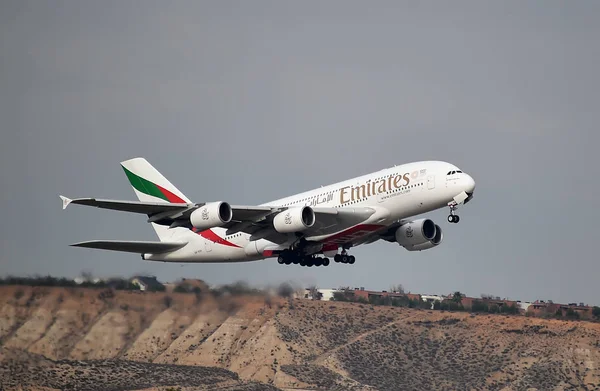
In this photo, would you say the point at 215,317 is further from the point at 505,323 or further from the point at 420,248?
the point at 505,323

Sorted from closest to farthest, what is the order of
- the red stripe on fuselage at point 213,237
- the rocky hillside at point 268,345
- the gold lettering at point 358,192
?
the gold lettering at point 358,192 → the rocky hillside at point 268,345 → the red stripe on fuselage at point 213,237

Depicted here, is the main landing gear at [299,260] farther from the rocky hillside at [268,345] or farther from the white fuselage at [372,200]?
the rocky hillside at [268,345]

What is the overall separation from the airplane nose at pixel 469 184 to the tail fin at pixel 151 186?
55.7 feet

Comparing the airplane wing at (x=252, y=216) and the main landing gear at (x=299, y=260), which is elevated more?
the airplane wing at (x=252, y=216)

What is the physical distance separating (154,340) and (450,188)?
18631 mm

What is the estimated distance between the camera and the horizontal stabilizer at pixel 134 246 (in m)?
64.6

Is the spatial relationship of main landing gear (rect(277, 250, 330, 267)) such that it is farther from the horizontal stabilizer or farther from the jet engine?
the horizontal stabilizer

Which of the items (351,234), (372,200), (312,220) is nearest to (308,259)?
(351,234)

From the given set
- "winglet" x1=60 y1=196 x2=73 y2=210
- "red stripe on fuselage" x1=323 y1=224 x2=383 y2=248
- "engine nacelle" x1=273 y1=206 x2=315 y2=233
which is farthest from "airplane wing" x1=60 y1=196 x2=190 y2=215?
"red stripe on fuselage" x1=323 y1=224 x2=383 y2=248

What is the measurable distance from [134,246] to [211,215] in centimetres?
751

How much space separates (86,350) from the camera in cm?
6619

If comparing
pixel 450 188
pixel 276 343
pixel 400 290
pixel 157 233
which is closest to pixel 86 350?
pixel 157 233

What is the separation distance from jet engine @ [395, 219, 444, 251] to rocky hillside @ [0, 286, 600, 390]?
7969 mm

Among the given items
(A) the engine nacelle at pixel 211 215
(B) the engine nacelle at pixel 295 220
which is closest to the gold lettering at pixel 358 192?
(B) the engine nacelle at pixel 295 220
